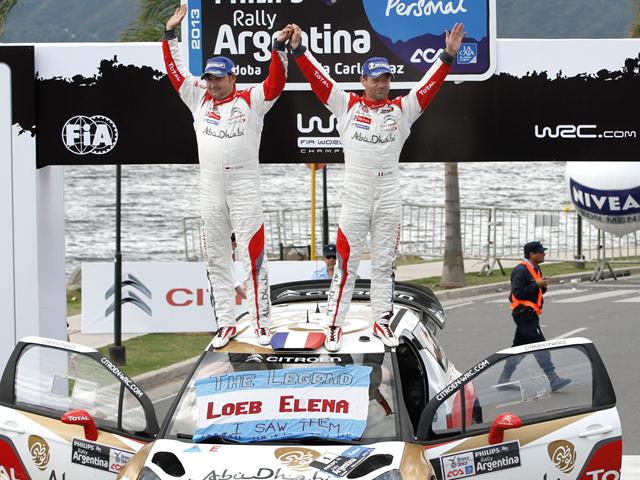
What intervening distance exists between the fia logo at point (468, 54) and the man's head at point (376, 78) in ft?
5.46

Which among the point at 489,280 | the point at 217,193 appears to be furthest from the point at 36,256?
the point at 489,280

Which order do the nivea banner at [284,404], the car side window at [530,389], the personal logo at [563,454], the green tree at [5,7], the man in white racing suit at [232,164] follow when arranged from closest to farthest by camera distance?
1. the nivea banner at [284,404]
2. the personal logo at [563,454]
3. the car side window at [530,389]
4. the man in white racing suit at [232,164]
5. the green tree at [5,7]

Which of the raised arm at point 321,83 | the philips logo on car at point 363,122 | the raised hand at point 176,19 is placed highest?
the raised hand at point 176,19

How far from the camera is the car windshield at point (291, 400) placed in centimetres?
712

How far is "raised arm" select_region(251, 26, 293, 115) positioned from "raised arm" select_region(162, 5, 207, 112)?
1.71 feet

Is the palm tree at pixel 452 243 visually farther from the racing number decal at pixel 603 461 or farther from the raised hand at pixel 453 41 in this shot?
the racing number decal at pixel 603 461

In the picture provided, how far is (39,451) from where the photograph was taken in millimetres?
7680

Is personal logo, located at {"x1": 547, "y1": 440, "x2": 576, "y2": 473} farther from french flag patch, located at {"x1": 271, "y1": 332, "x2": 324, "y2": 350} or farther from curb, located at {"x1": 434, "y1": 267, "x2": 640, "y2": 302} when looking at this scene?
curb, located at {"x1": 434, "y1": 267, "x2": 640, "y2": 302}

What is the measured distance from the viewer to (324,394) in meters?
7.31

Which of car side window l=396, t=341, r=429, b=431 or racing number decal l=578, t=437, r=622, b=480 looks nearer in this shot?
racing number decal l=578, t=437, r=622, b=480

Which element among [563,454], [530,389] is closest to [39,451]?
[530,389]

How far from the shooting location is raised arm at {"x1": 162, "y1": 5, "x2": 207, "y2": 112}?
9078 mm

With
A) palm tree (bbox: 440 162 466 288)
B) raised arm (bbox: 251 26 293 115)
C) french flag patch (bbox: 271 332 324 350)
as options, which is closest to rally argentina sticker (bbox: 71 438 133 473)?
french flag patch (bbox: 271 332 324 350)

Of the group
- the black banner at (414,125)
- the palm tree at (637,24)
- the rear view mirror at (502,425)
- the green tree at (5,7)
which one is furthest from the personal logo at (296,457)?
the palm tree at (637,24)
